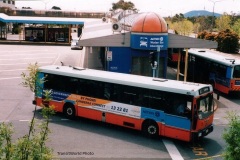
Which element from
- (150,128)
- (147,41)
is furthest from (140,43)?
(150,128)

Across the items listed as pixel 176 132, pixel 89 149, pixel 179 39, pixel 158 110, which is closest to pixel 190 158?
pixel 176 132

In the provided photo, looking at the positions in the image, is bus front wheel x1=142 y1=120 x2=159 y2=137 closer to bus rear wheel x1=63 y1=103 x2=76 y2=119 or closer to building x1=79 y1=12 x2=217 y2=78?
bus rear wheel x1=63 y1=103 x2=76 y2=119

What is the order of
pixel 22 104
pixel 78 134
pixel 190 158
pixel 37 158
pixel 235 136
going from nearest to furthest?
pixel 37 158
pixel 235 136
pixel 190 158
pixel 78 134
pixel 22 104

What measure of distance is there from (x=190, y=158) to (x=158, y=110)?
2.57 metres

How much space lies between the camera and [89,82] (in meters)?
17.3

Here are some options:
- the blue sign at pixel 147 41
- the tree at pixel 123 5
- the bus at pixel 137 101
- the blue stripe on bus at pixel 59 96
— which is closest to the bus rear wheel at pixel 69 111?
the bus at pixel 137 101

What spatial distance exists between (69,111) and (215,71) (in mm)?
11981

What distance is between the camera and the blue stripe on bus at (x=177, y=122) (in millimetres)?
14510

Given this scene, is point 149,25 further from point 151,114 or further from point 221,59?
point 151,114

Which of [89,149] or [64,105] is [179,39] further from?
[89,149]

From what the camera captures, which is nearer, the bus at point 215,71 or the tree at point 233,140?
the tree at point 233,140

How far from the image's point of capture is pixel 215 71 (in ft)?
83.7

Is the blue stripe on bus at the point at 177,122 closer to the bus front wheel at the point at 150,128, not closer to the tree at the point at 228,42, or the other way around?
the bus front wheel at the point at 150,128

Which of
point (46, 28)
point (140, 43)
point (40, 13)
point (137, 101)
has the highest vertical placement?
point (40, 13)
